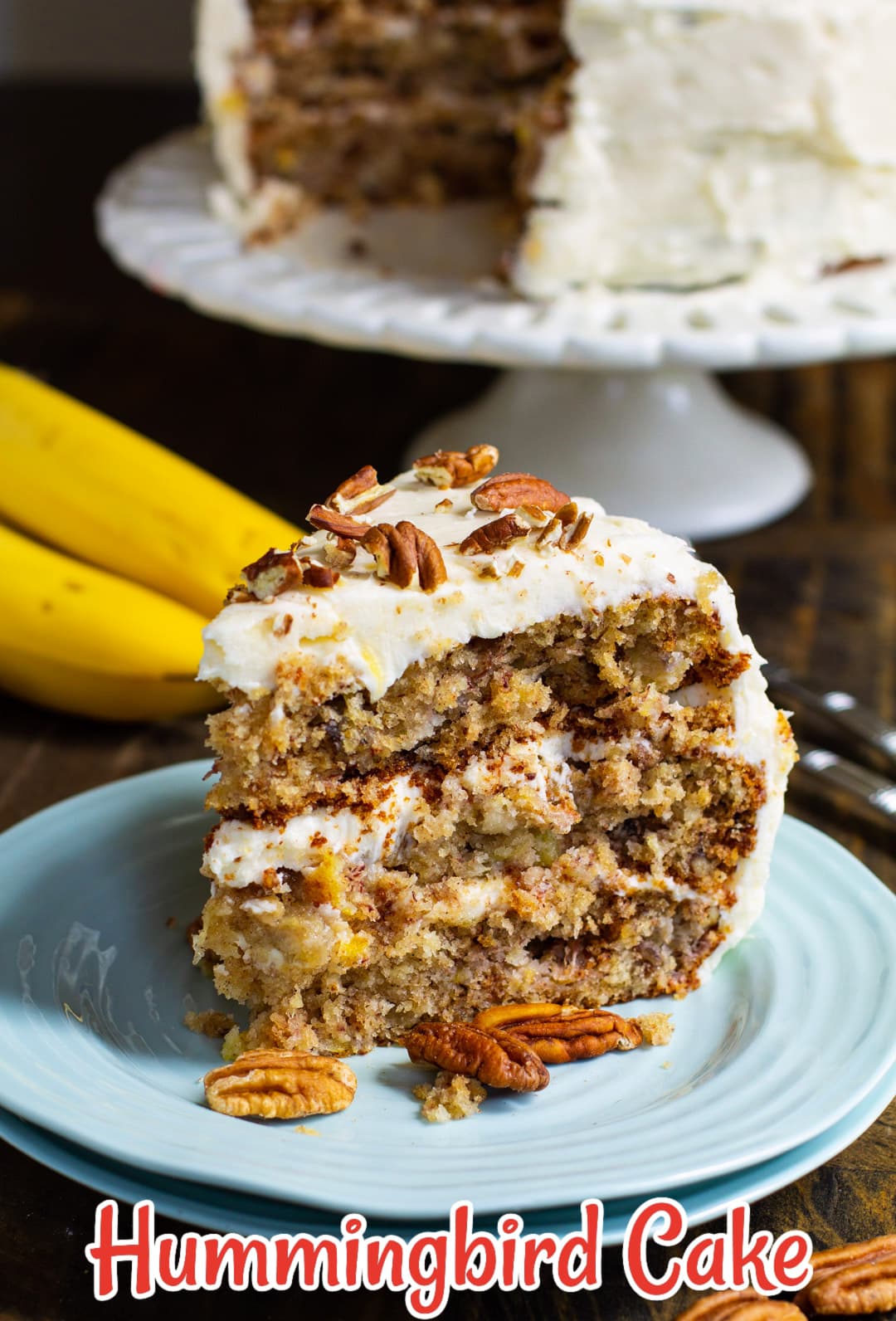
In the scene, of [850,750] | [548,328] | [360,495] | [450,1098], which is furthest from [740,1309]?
[548,328]

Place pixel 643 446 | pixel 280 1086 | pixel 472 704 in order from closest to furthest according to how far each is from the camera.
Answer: pixel 280 1086 → pixel 472 704 → pixel 643 446

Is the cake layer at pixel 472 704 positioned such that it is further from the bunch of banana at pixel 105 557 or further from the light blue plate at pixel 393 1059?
the bunch of banana at pixel 105 557

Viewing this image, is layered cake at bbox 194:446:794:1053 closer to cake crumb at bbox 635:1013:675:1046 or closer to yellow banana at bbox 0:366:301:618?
cake crumb at bbox 635:1013:675:1046

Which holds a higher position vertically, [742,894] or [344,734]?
[344,734]

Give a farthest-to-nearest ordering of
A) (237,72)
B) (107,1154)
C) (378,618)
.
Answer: (237,72), (378,618), (107,1154)

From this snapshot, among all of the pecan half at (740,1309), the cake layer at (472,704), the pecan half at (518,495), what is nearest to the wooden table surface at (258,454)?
the pecan half at (740,1309)

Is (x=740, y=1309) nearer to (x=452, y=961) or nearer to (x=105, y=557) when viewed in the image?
(x=452, y=961)

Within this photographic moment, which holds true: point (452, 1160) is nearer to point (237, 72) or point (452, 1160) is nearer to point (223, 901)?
point (223, 901)

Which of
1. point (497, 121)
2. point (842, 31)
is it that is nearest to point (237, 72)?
point (497, 121)
